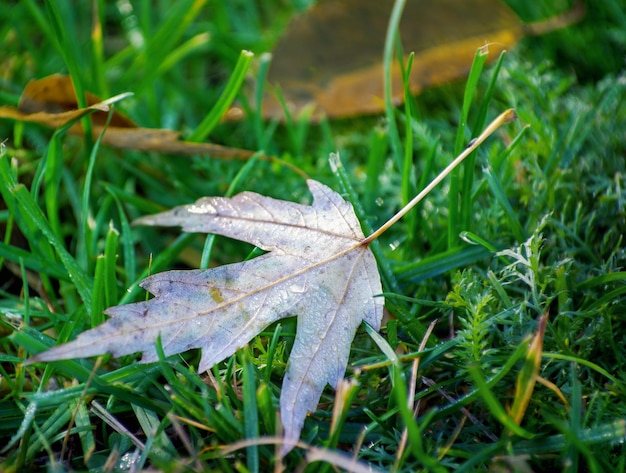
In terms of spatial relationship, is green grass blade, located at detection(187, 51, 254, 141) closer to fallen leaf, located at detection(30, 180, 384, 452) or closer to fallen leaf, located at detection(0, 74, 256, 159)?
fallen leaf, located at detection(0, 74, 256, 159)

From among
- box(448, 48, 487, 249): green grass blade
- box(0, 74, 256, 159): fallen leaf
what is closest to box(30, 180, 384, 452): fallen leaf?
box(448, 48, 487, 249): green grass blade

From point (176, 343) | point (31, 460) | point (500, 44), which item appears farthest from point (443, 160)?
point (31, 460)

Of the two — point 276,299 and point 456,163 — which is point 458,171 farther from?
point 276,299

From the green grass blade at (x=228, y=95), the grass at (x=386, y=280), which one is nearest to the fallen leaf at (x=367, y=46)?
the grass at (x=386, y=280)

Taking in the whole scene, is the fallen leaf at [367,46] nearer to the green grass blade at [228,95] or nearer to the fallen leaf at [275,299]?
the green grass blade at [228,95]

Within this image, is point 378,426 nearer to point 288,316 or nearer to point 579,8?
point 288,316

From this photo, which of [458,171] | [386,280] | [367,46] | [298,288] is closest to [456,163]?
[458,171]
